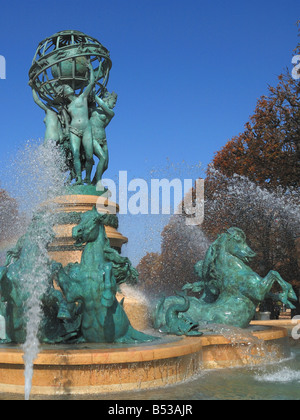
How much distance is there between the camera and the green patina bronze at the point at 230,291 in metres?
9.29

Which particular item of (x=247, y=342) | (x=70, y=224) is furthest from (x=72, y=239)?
(x=247, y=342)

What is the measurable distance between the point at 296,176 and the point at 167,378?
50.5 ft

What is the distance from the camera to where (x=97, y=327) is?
23.1 ft

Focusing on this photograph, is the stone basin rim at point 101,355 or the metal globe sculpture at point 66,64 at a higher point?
the metal globe sculpture at point 66,64

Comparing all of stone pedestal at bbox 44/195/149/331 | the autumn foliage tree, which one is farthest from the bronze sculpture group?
the autumn foliage tree

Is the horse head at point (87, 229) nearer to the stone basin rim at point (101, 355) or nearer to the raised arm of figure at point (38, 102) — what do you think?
the stone basin rim at point (101, 355)

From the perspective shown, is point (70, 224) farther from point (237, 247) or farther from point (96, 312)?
point (96, 312)

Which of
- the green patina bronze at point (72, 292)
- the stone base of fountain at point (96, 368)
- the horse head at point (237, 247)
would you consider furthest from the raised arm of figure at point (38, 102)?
the stone base of fountain at point (96, 368)

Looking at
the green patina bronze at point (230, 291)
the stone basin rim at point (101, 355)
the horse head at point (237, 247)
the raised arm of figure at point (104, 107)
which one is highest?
the raised arm of figure at point (104, 107)

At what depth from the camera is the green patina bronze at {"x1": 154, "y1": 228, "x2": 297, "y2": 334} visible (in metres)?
9.29

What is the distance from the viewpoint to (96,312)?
7.00 metres

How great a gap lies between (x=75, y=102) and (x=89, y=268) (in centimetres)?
Result: 663

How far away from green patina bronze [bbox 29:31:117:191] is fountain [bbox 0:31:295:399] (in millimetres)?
66
